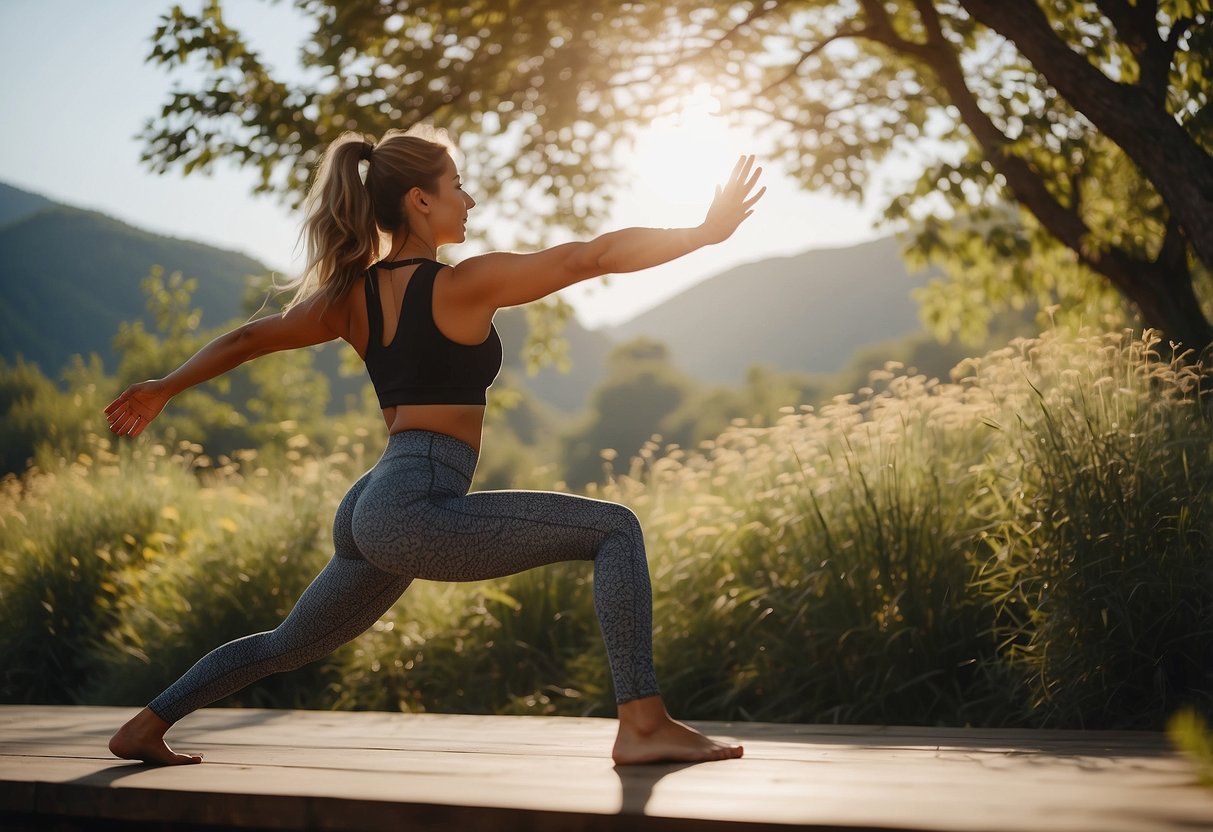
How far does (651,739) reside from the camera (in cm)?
284

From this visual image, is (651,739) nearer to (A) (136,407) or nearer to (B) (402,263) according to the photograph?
(B) (402,263)

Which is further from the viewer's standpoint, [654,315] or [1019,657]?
[654,315]

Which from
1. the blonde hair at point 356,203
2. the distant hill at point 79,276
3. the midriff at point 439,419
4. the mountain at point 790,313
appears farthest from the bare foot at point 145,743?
the mountain at point 790,313

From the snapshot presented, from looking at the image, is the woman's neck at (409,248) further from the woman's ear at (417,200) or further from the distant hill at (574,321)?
the distant hill at (574,321)

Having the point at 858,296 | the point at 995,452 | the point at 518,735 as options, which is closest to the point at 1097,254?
the point at 995,452

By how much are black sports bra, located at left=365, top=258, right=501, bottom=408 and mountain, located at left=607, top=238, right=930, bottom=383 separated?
152 meters

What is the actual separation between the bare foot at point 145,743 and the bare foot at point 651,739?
126 cm

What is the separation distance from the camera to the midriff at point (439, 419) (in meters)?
2.92

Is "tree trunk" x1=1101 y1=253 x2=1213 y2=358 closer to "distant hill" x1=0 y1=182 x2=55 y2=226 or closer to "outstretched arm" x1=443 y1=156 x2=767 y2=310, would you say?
"outstretched arm" x1=443 y1=156 x2=767 y2=310

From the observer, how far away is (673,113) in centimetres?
912

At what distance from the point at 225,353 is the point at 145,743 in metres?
1.09

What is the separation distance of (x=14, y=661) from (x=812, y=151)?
751cm

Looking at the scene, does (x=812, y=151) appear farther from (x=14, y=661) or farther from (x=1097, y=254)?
(x=14, y=661)

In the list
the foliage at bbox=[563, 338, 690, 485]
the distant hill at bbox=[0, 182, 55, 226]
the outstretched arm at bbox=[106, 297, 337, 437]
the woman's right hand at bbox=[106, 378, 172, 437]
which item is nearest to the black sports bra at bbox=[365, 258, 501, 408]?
the outstretched arm at bbox=[106, 297, 337, 437]
